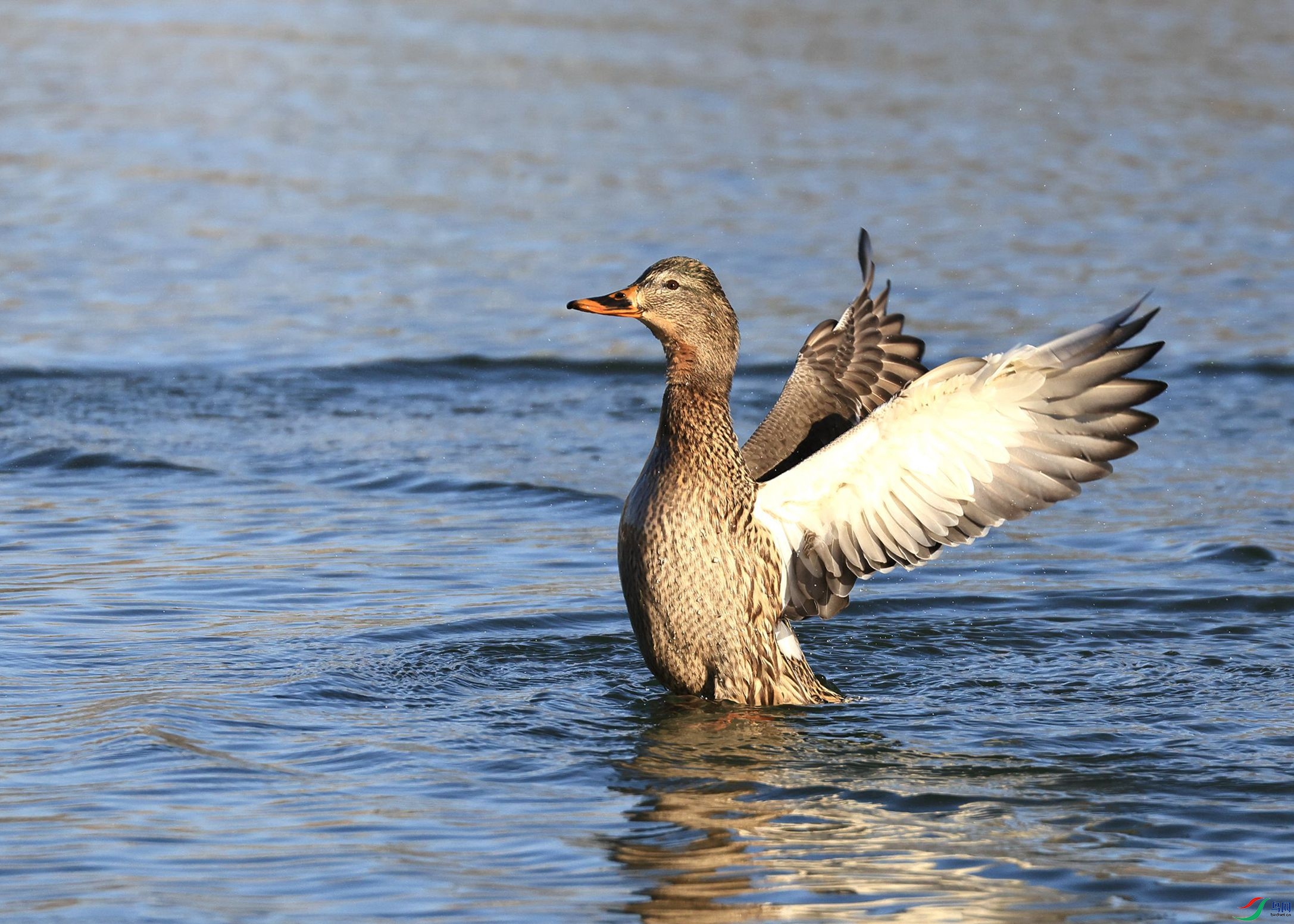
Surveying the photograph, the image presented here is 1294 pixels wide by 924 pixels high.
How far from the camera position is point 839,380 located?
730 centimetres

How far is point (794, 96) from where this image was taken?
60.5 ft

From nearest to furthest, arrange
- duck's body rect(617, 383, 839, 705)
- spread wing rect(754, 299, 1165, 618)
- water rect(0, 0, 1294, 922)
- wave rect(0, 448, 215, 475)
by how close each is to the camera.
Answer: water rect(0, 0, 1294, 922) < spread wing rect(754, 299, 1165, 618) < duck's body rect(617, 383, 839, 705) < wave rect(0, 448, 215, 475)

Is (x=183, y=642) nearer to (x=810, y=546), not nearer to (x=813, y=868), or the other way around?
(x=810, y=546)

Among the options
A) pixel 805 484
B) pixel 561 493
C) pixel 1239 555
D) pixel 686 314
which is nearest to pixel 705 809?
pixel 805 484

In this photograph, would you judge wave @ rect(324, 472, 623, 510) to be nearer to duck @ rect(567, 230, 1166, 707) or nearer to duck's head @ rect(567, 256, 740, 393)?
duck @ rect(567, 230, 1166, 707)

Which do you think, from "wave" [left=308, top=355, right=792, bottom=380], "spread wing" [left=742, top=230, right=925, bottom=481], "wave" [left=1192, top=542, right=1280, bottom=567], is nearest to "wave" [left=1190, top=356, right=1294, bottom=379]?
"wave" [left=308, top=355, right=792, bottom=380]

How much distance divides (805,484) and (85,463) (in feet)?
14.8

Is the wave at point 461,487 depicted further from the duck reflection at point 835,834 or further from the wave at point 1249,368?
the wave at point 1249,368

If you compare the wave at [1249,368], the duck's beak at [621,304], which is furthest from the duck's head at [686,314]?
the wave at [1249,368]

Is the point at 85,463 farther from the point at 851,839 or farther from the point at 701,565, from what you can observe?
the point at 851,839

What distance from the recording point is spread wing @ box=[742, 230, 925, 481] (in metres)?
7.14

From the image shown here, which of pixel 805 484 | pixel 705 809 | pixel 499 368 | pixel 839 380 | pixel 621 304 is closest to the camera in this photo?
pixel 705 809

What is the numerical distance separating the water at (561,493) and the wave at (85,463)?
34 millimetres

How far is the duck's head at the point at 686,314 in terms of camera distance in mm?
6469
